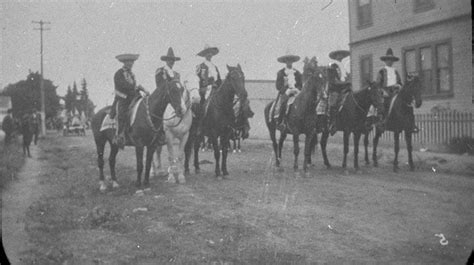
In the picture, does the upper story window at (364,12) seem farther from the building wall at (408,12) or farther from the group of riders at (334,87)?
the group of riders at (334,87)

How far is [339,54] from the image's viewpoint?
31.1 feet

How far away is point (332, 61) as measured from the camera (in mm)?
10336

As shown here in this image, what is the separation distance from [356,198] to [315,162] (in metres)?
5.41

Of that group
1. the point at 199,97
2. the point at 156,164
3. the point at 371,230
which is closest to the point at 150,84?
the point at 199,97

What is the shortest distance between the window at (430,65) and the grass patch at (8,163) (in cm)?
697

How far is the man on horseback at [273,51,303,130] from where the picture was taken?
10.3 meters

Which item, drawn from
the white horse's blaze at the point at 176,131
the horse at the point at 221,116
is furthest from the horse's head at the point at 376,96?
the white horse's blaze at the point at 176,131

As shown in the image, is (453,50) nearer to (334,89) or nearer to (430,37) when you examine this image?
(430,37)

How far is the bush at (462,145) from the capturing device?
19.6ft

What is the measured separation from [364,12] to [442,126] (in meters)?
2.90

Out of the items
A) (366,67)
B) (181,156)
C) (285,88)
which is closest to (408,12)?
(285,88)

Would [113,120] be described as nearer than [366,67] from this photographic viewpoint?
Yes

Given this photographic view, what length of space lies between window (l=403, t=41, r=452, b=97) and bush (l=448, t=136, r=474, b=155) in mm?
890

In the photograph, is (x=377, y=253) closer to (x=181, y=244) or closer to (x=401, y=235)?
(x=401, y=235)
